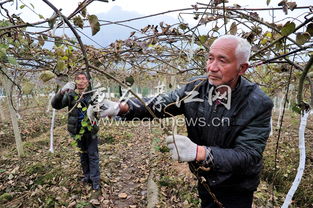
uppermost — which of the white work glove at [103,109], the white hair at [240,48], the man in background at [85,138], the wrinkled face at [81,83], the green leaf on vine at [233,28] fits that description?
the green leaf on vine at [233,28]

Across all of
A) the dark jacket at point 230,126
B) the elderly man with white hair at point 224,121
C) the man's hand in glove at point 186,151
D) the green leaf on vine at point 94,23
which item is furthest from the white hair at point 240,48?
the green leaf on vine at point 94,23

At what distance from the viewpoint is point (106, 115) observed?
1646 mm

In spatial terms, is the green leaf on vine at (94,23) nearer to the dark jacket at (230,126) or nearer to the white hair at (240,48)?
the dark jacket at (230,126)

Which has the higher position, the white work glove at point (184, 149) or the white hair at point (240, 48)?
the white hair at point (240, 48)

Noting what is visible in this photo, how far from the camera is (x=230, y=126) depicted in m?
1.63

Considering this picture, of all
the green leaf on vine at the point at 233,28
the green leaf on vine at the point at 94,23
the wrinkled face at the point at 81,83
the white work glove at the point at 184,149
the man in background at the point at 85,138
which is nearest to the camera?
the green leaf on vine at the point at 94,23

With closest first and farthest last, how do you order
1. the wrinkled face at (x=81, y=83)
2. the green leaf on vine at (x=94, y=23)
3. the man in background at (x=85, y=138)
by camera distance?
the green leaf on vine at (x=94, y=23) < the wrinkled face at (x=81, y=83) < the man in background at (x=85, y=138)

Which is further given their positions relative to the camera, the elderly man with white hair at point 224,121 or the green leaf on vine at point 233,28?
the green leaf on vine at point 233,28

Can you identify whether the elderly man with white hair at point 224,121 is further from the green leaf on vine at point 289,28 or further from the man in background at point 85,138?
the man in background at point 85,138

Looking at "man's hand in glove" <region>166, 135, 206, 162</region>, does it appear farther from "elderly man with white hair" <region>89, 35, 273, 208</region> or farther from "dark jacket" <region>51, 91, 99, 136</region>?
"dark jacket" <region>51, 91, 99, 136</region>

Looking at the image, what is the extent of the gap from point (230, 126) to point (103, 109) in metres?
0.98

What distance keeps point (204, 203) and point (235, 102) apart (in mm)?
1100

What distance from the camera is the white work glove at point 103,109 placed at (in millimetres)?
1557

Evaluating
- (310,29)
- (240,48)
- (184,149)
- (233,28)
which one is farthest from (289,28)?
(184,149)
